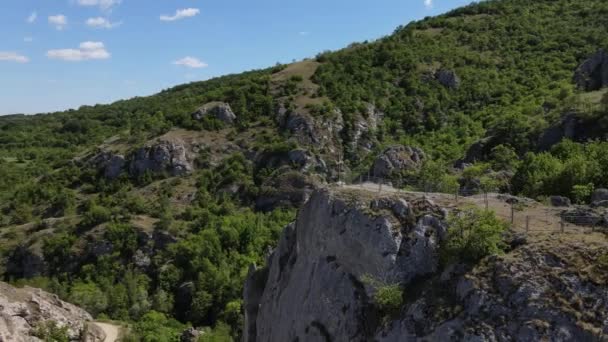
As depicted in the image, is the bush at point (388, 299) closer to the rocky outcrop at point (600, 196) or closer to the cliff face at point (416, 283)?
the cliff face at point (416, 283)

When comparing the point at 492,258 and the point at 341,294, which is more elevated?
the point at 492,258

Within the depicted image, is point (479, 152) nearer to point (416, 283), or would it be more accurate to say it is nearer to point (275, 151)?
point (275, 151)

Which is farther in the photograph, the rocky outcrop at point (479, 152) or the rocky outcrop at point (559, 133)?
the rocky outcrop at point (479, 152)

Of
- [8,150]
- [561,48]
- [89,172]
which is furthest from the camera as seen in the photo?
[8,150]

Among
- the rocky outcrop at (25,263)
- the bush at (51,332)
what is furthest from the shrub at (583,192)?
the rocky outcrop at (25,263)

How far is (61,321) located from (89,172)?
48601mm

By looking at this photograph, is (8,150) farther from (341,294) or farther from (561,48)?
(341,294)

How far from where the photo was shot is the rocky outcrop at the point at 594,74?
68375mm

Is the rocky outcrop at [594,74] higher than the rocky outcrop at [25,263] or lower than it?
higher

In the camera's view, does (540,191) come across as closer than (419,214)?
No

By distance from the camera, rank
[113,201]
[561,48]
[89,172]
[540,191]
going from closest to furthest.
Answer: [540,191]
[113,201]
[89,172]
[561,48]

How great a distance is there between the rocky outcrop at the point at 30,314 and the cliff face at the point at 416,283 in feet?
85.5

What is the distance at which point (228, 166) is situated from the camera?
9081cm

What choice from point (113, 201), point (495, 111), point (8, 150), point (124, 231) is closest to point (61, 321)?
point (124, 231)
